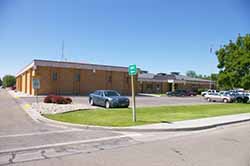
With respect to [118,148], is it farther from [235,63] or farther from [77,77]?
[77,77]

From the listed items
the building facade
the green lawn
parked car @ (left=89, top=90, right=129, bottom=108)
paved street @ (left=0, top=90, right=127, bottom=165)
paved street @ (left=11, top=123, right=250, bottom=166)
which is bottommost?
paved street @ (left=11, top=123, right=250, bottom=166)

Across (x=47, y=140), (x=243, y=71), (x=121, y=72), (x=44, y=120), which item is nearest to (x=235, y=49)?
(x=243, y=71)

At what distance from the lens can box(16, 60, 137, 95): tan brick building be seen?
122 feet

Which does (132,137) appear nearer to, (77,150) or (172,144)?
(172,144)

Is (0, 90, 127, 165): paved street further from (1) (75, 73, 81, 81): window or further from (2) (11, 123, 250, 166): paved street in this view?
(1) (75, 73, 81, 81): window

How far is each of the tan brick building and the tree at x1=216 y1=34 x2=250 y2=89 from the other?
17.7 m

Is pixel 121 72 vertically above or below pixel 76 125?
above

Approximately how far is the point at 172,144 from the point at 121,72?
39104mm

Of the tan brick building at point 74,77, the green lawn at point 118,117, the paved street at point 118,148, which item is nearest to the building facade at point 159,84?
the tan brick building at point 74,77

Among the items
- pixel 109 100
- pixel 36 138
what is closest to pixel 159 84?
pixel 109 100

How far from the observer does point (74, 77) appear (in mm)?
40719

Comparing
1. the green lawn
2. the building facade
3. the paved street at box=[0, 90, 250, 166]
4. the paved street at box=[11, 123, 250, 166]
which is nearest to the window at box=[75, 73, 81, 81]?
the building facade

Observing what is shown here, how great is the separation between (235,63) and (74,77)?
972 inches

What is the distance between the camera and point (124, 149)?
23.6ft
